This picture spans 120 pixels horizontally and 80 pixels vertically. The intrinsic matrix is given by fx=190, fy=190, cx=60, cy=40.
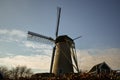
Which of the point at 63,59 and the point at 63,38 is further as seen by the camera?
the point at 63,38

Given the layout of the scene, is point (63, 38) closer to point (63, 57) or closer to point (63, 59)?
point (63, 57)

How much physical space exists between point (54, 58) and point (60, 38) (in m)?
3.38

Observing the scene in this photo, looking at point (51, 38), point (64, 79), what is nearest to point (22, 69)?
point (51, 38)

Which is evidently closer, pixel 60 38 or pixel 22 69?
pixel 60 38

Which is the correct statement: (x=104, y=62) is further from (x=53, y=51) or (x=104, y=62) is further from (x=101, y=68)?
(x=53, y=51)

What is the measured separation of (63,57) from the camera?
29.1 meters

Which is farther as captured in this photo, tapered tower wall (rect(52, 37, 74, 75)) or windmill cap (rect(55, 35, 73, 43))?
windmill cap (rect(55, 35, 73, 43))

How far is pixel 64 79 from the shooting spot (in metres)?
15.0

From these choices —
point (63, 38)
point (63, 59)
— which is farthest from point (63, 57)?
point (63, 38)

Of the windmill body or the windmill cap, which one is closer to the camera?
the windmill body

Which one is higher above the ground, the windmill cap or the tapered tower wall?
the windmill cap

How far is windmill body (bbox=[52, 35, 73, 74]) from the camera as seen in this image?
2881 cm

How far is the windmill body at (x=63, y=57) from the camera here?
94.5 feet

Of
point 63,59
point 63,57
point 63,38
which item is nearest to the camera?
point 63,59
